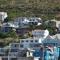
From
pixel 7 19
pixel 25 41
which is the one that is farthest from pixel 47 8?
pixel 25 41

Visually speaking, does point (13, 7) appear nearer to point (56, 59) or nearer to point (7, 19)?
point (7, 19)

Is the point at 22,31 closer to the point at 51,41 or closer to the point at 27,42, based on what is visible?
the point at 27,42

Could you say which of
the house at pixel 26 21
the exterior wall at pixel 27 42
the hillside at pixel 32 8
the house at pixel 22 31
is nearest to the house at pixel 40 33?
the house at pixel 22 31

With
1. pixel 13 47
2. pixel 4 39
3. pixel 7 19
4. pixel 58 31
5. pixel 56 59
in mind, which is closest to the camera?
pixel 56 59

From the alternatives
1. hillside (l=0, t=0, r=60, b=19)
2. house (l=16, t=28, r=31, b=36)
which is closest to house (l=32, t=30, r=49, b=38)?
house (l=16, t=28, r=31, b=36)

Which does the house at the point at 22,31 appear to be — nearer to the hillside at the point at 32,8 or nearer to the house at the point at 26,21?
the house at the point at 26,21

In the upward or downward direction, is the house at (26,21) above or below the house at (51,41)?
above

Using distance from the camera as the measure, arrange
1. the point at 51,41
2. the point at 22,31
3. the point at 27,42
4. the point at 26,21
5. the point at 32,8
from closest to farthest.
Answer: the point at 51,41, the point at 27,42, the point at 22,31, the point at 26,21, the point at 32,8

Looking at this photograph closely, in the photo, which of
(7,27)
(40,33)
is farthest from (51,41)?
(7,27)
